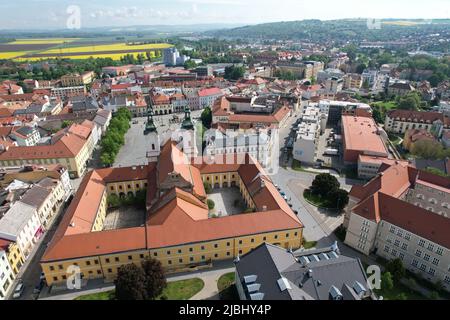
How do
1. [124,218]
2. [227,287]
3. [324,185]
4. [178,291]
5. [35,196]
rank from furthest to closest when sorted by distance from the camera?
[324,185] → [124,218] → [35,196] → [227,287] → [178,291]

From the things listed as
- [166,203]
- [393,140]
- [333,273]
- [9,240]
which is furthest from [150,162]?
[393,140]

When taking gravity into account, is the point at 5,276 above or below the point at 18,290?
above

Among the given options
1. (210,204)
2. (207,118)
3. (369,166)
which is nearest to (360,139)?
(369,166)

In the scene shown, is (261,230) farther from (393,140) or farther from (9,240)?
(393,140)

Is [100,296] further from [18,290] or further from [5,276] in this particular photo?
[5,276]

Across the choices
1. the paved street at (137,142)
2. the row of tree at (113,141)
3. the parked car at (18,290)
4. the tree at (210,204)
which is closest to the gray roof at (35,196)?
the parked car at (18,290)

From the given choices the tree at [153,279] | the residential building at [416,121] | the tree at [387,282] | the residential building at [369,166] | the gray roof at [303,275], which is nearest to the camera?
the gray roof at [303,275]

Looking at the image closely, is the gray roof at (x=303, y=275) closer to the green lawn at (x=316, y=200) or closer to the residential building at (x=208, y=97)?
the green lawn at (x=316, y=200)
